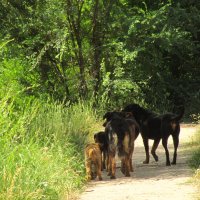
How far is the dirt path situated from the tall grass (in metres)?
0.39

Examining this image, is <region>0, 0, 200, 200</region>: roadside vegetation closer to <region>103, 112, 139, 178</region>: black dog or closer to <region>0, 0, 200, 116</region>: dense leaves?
<region>0, 0, 200, 116</region>: dense leaves

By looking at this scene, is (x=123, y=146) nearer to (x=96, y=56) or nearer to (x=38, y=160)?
(x=38, y=160)

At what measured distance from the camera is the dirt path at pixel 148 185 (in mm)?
8188

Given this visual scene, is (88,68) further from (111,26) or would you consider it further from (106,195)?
(106,195)

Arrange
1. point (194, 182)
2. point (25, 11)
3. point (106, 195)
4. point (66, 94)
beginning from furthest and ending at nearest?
point (66, 94), point (25, 11), point (194, 182), point (106, 195)

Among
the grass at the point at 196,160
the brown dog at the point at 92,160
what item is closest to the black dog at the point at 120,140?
the brown dog at the point at 92,160

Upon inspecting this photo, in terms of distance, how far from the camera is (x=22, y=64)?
19578 mm

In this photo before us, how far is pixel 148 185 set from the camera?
30.2 feet

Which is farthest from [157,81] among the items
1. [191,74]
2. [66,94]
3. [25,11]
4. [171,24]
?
[25,11]

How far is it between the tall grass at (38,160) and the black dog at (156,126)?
129cm

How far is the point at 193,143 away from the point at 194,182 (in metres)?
6.01

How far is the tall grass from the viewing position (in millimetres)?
6676

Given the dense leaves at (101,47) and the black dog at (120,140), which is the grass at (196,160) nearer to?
the black dog at (120,140)

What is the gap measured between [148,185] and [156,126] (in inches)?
125
